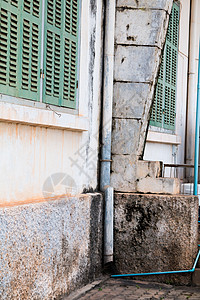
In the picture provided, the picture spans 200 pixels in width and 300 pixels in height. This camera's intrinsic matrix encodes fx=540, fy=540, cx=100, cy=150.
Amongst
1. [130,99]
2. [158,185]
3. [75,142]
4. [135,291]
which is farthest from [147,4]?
[135,291]

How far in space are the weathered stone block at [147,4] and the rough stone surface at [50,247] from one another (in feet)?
8.30

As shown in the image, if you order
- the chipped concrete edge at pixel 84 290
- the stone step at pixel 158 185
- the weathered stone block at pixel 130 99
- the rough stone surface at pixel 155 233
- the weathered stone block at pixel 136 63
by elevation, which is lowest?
the chipped concrete edge at pixel 84 290

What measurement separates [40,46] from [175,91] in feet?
17.4

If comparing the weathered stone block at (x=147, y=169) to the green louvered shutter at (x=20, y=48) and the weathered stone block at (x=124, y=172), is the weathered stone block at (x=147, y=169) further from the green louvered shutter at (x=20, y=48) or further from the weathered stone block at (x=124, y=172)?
the green louvered shutter at (x=20, y=48)

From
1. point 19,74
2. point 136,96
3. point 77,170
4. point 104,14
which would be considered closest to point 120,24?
point 104,14

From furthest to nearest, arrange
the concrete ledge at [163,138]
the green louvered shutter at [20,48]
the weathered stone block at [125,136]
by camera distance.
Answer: the concrete ledge at [163,138] < the weathered stone block at [125,136] < the green louvered shutter at [20,48]

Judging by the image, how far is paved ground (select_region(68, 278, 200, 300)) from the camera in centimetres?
615

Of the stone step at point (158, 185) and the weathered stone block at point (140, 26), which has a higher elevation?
the weathered stone block at point (140, 26)

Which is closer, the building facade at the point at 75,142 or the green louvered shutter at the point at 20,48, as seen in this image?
the green louvered shutter at the point at 20,48

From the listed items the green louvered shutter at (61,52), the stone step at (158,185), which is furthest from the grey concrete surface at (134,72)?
the green louvered shutter at (61,52)

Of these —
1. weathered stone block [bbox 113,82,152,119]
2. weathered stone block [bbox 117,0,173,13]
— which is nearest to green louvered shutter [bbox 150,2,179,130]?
weathered stone block [bbox 113,82,152,119]

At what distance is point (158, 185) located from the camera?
702 centimetres

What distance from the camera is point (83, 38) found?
630 cm

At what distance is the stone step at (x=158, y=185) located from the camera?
22.9ft
